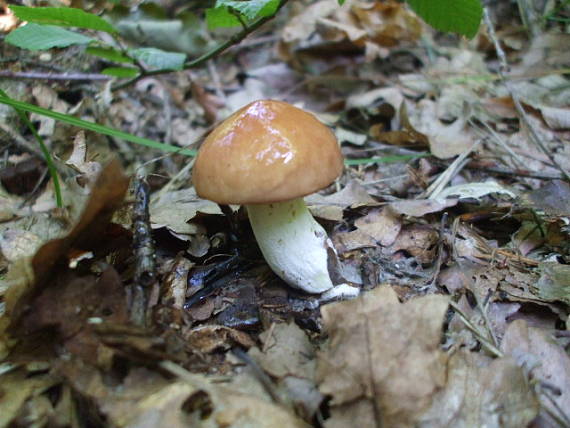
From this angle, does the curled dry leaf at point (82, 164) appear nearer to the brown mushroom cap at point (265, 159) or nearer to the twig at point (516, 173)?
the brown mushroom cap at point (265, 159)

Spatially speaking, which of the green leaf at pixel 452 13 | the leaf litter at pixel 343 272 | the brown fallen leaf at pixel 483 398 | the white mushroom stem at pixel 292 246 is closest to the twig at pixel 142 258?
the leaf litter at pixel 343 272

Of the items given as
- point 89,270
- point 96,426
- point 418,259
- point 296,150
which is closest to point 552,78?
point 418,259

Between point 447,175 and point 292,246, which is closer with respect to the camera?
point 292,246

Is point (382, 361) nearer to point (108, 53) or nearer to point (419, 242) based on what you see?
point (419, 242)

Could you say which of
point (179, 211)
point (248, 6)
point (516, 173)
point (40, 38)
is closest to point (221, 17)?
point (248, 6)

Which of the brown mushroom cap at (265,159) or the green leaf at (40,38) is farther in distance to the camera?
the green leaf at (40,38)

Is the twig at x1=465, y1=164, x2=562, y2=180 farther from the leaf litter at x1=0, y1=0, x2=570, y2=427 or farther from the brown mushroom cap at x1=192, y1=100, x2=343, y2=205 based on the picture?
the brown mushroom cap at x1=192, y1=100, x2=343, y2=205
